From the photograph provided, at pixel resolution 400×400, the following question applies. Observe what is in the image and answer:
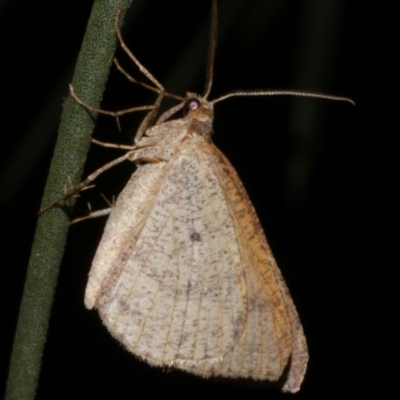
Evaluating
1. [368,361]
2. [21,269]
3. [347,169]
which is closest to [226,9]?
[347,169]

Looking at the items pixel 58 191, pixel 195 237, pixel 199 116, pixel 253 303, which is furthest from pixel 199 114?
pixel 58 191

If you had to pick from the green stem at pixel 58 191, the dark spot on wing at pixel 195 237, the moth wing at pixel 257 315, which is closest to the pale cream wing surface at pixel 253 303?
the moth wing at pixel 257 315

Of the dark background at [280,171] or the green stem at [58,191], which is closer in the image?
the green stem at [58,191]

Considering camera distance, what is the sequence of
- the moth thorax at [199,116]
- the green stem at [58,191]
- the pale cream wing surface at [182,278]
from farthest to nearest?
the moth thorax at [199,116], the pale cream wing surface at [182,278], the green stem at [58,191]

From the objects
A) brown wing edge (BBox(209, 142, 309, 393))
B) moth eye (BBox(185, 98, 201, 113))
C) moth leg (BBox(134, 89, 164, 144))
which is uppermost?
moth eye (BBox(185, 98, 201, 113))

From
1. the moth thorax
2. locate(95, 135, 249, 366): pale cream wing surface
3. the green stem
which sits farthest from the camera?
the moth thorax

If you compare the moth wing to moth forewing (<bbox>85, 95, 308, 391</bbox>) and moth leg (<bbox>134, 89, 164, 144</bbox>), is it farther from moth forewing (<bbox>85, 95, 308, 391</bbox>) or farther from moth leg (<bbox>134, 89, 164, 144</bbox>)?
moth leg (<bbox>134, 89, 164, 144</bbox>)

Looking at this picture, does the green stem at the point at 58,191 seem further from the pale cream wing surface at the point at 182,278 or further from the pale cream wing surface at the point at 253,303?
the pale cream wing surface at the point at 253,303

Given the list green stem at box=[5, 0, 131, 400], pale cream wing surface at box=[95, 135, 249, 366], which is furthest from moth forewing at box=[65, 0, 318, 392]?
green stem at box=[5, 0, 131, 400]
